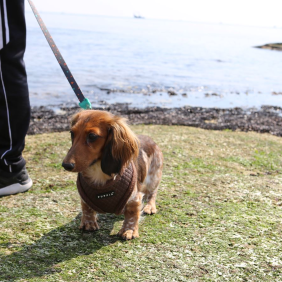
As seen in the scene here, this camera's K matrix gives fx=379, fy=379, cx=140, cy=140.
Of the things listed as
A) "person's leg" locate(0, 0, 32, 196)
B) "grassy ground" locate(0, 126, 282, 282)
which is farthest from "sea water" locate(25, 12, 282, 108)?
"person's leg" locate(0, 0, 32, 196)

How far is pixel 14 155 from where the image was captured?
13.8 feet

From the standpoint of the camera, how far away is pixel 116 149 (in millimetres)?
3250

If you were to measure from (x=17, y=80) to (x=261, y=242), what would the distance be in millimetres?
2942

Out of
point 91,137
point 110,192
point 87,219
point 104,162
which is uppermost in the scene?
point 91,137

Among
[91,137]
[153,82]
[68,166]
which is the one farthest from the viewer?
[153,82]

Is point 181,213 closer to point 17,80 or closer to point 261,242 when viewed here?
point 261,242

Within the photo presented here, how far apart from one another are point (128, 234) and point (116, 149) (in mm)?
835

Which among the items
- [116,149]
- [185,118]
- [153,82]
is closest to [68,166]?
[116,149]

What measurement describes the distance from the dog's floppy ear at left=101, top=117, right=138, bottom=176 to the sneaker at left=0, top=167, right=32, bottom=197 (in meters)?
1.48

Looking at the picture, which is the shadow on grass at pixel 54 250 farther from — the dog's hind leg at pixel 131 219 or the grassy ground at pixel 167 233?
the dog's hind leg at pixel 131 219

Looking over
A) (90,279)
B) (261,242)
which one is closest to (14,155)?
(90,279)

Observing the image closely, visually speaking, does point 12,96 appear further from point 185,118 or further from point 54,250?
point 185,118

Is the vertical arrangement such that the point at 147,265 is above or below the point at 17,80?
below

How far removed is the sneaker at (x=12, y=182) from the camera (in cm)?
421
